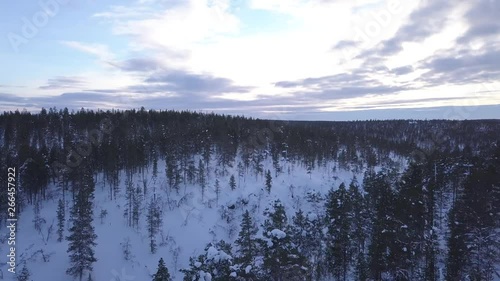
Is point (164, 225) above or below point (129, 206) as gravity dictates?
below

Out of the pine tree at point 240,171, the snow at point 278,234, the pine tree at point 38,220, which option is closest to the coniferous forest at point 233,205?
the snow at point 278,234

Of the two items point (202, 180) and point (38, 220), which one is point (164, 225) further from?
point (38, 220)

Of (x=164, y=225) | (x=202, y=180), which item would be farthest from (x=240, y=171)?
(x=164, y=225)

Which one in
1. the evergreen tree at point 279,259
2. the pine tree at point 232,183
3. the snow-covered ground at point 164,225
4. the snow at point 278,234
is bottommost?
the snow-covered ground at point 164,225

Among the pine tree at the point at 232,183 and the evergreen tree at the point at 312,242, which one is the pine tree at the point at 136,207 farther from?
the evergreen tree at the point at 312,242

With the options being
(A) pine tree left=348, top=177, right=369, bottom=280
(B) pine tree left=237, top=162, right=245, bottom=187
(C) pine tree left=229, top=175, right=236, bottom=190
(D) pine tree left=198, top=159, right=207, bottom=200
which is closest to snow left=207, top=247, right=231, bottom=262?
(A) pine tree left=348, top=177, right=369, bottom=280

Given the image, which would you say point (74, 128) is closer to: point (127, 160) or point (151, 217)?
point (127, 160)

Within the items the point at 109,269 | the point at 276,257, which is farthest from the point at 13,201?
the point at 276,257

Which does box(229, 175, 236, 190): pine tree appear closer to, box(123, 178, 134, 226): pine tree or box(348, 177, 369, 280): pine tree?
box(123, 178, 134, 226): pine tree
